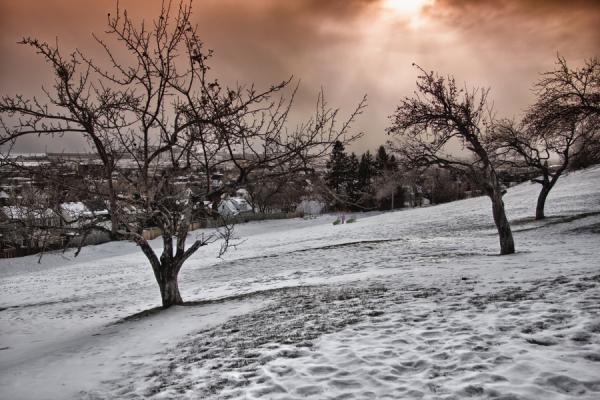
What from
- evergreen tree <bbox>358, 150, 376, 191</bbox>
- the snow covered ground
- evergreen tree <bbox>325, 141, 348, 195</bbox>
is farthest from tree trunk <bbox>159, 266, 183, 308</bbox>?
evergreen tree <bbox>358, 150, 376, 191</bbox>

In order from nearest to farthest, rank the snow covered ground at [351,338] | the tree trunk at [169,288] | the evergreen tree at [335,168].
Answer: the snow covered ground at [351,338], the evergreen tree at [335,168], the tree trunk at [169,288]

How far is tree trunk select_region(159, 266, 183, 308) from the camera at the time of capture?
9.68m

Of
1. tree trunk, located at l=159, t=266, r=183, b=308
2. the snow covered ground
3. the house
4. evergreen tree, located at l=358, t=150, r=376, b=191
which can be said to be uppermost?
evergreen tree, located at l=358, t=150, r=376, b=191

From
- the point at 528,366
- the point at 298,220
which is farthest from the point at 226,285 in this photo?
the point at 298,220

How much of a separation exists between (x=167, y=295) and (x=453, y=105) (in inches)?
392

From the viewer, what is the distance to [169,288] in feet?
32.0

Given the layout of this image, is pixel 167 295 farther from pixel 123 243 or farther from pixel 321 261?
pixel 123 243

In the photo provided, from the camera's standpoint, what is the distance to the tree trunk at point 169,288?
31.8 ft

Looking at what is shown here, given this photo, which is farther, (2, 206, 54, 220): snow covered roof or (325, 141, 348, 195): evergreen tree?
(325, 141, 348, 195): evergreen tree

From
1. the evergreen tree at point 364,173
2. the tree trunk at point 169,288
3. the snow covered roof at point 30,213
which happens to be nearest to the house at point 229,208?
the tree trunk at point 169,288

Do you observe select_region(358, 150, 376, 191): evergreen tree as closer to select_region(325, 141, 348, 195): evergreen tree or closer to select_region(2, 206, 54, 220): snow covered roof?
select_region(2, 206, 54, 220): snow covered roof

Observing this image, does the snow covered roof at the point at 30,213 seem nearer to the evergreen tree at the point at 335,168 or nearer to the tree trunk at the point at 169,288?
the tree trunk at the point at 169,288

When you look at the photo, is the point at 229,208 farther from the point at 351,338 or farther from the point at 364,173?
the point at 364,173

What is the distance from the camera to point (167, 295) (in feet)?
32.1
